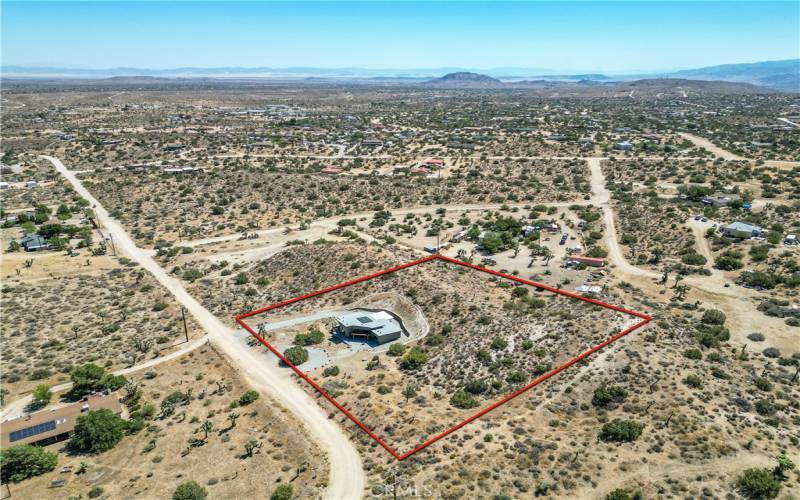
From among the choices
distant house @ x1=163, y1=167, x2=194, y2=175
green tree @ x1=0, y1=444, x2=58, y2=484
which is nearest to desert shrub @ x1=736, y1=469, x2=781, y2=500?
green tree @ x1=0, y1=444, x2=58, y2=484

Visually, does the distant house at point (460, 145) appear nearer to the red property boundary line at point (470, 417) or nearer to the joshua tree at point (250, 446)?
the red property boundary line at point (470, 417)

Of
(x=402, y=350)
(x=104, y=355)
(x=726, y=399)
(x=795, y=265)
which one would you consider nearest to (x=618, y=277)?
(x=795, y=265)

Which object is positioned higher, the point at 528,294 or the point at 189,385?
the point at 528,294

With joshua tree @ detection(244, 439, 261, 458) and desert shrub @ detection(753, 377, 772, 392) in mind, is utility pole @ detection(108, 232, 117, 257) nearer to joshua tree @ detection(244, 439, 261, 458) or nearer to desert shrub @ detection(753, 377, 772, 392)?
joshua tree @ detection(244, 439, 261, 458)

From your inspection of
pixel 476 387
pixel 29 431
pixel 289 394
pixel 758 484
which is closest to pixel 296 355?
pixel 289 394

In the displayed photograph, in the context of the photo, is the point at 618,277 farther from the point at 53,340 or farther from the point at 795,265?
the point at 53,340
